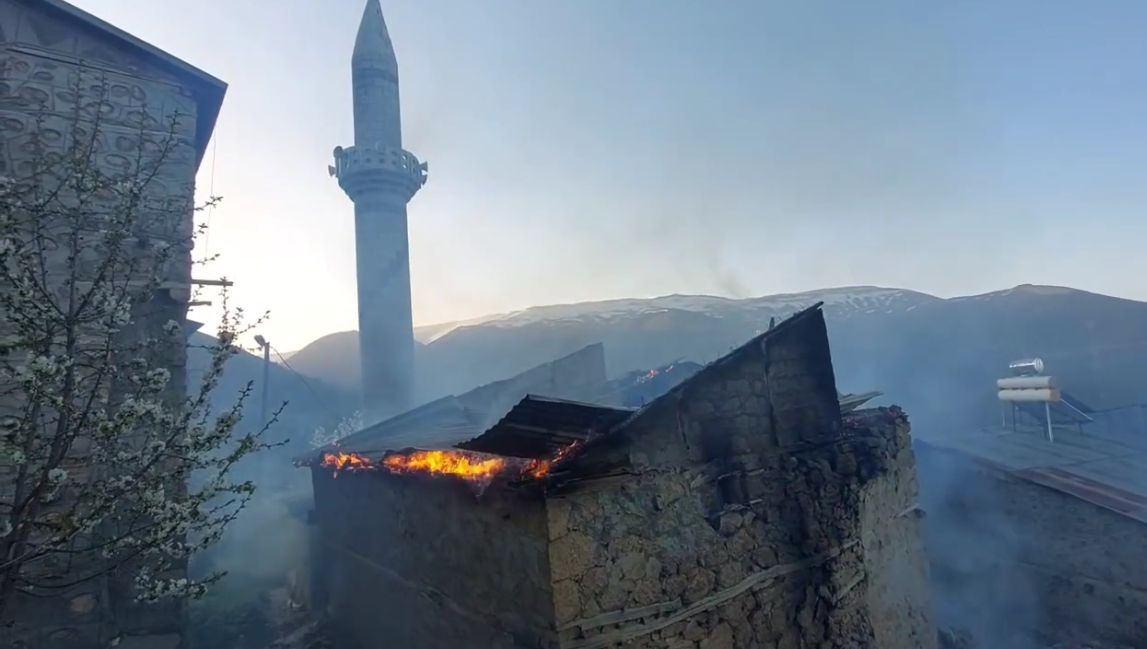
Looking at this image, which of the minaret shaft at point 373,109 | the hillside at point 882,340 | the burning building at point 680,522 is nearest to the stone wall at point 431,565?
the burning building at point 680,522

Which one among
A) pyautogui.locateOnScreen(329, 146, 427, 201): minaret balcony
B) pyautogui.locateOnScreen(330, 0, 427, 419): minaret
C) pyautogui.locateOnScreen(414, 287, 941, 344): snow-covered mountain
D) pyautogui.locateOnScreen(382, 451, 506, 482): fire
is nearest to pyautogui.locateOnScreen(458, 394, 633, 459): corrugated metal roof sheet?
pyautogui.locateOnScreen(382, 451, 506, 482): fire

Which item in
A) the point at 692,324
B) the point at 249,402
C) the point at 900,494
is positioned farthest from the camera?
the point at 692,324

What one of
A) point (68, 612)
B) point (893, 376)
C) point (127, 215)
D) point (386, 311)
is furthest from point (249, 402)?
point (893, 376)

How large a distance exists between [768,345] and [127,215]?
243 inches

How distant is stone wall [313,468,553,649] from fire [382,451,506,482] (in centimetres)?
15

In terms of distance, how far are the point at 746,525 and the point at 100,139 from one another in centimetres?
918

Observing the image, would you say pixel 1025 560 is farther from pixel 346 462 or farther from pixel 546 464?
pixel 346 462

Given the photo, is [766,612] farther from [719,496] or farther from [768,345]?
[768,345]

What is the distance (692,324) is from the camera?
153 feet

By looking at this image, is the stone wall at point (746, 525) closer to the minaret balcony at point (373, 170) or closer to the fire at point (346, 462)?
the fire at point (346, 462)

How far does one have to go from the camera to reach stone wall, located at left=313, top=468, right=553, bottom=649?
5.46 meters

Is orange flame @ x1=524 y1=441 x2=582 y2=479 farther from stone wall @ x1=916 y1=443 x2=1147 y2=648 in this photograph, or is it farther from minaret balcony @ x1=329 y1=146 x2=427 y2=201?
minaret balcony @ x1=329 y1=146 x2=427 y2=201

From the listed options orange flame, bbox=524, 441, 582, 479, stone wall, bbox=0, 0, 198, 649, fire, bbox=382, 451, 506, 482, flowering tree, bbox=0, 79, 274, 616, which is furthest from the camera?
stone wall, bbox=0, 0, 198, 649

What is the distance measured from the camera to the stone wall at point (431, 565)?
5.46 m
